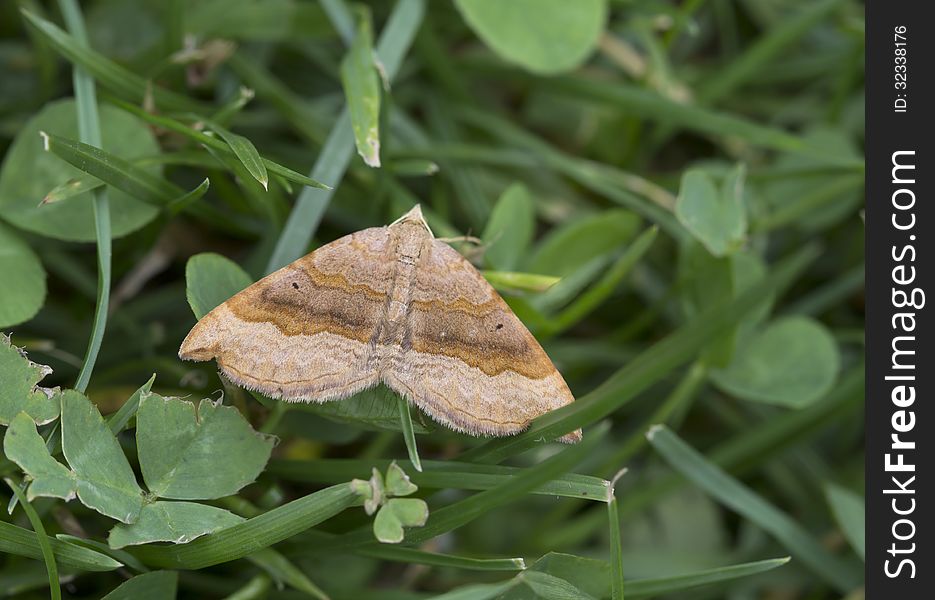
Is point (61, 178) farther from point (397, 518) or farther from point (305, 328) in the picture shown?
point (397, 518)

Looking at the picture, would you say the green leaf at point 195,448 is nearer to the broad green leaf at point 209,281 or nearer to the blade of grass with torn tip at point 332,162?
the broad green leaf at point 209,281

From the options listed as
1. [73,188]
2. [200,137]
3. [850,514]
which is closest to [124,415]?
[73,188]

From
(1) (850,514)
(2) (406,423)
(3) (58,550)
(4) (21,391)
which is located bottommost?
(1) (850,514)

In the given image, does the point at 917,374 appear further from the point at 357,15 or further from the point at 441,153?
the point at 357,15

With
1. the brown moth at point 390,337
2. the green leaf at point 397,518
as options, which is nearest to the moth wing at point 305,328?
the brown moth at point 390,337

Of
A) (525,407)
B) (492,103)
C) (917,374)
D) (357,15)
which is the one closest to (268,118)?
(357,15)

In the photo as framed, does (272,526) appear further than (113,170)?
No
